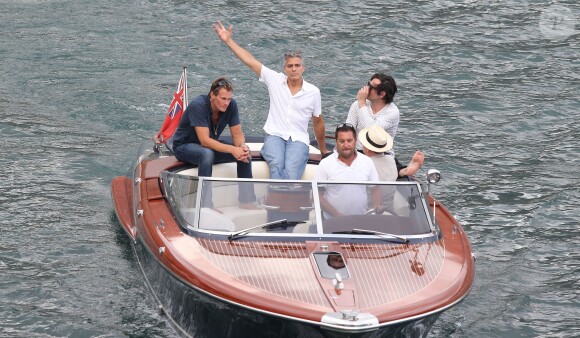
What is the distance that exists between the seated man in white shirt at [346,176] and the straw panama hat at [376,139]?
393 mm

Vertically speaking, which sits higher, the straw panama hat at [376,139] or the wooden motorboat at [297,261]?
the straw panama hat at [376,139]

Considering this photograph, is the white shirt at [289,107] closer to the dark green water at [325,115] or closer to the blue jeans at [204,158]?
the blue jeans at [204,158]

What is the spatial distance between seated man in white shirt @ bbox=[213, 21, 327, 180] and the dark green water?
1.89 metres

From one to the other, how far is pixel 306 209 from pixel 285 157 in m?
1.68

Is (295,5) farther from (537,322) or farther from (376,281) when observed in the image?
(376,281)

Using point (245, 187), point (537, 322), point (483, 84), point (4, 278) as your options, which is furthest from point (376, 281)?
point (483, 84)

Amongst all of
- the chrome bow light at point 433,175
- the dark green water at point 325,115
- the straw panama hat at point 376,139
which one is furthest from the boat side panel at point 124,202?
the chrome bow light at point 433,175

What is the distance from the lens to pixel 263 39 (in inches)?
738

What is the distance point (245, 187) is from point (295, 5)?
12.6 metres

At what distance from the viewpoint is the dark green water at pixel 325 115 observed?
10078 mm

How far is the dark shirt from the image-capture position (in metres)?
10.1

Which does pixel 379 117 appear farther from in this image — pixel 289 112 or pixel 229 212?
pixel 229 212

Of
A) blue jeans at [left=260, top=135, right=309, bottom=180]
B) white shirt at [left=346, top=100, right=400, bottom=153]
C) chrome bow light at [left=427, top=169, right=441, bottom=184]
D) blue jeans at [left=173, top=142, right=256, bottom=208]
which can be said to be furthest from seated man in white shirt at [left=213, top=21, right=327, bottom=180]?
chrome bow light at [left=427, top=169, right=441, bottom=184]

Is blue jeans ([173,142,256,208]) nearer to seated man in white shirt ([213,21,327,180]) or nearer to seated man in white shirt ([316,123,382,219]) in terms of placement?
seated man in white shirt ([213,21,327,180])
